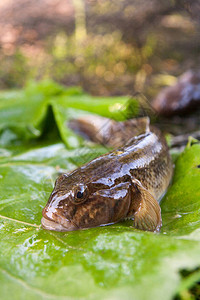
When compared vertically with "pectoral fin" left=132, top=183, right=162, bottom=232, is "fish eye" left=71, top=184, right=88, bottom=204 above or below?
above

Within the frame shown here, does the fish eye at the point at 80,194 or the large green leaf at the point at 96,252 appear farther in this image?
the fish eye at the point at 80,194

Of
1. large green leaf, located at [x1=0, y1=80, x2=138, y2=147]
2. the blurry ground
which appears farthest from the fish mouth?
the blurry ground

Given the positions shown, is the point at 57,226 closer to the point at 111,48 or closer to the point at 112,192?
the point at 112,192

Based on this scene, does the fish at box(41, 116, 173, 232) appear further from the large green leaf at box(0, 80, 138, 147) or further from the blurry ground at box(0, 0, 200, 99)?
the blurry ground at box(0, 0, 200, 99)

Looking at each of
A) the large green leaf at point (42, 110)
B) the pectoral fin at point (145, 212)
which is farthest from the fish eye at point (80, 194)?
the large green leaf at point (42, 110)

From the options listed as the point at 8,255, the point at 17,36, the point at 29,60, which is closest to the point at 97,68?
the point at 29,60

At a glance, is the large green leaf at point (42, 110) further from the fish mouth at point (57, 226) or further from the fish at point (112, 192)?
the fish mouth at point (57, 226)
